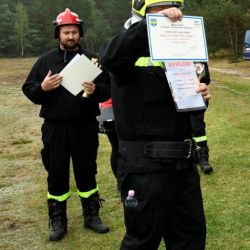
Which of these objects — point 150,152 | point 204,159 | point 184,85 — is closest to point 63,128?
point 150,152

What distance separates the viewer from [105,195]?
6.50 m

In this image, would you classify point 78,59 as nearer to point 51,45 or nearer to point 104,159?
point 104,159

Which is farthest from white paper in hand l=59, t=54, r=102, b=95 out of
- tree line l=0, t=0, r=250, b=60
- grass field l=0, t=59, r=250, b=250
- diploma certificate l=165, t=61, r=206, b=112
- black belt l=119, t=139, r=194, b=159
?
tree line l=0, t=0, r=250, b=60

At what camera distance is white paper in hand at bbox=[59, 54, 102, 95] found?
4.81 m

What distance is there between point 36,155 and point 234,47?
26217mm

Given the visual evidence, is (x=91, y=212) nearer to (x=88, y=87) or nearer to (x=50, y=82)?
(x=88, y=87)

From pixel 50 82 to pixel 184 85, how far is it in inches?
78.5

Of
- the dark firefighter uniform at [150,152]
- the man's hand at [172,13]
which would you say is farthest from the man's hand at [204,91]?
the man's hand at [172,13]

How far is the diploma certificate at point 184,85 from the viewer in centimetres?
305

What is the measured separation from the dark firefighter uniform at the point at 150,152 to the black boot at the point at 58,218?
2.04 metres

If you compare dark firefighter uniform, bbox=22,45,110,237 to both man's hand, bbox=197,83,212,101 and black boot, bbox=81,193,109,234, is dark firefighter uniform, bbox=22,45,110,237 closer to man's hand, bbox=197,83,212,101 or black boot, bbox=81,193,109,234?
black boot, bbox=81,193,109,234

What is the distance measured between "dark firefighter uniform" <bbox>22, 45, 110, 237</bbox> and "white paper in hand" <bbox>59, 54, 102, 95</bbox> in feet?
0.41

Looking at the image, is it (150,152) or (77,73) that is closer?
(150,152)

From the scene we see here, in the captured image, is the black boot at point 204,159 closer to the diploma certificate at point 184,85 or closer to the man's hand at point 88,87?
the man's hand at point 88,87
